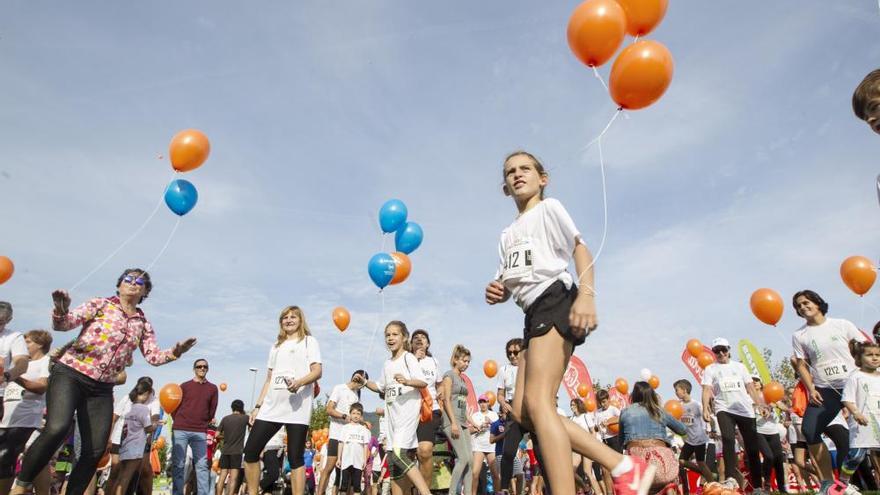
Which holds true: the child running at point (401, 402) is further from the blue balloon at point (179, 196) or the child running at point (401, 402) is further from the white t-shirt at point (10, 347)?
the white t-shirt at point (10, 347)

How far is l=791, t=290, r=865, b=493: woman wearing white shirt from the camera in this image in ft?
19.1

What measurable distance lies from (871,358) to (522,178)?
15.1 feet

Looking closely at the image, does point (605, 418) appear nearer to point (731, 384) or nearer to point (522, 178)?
point (731, 384)

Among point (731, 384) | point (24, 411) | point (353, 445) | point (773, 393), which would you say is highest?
point (773, 393)

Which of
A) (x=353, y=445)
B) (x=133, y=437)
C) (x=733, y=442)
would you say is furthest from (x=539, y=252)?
(x=353, y=445)

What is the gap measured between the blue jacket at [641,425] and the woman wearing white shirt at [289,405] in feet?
11.2

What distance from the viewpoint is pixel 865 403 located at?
554 cm

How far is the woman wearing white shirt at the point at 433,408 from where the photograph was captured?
6.60 m

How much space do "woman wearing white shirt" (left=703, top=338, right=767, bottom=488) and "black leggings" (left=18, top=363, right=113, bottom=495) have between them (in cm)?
658

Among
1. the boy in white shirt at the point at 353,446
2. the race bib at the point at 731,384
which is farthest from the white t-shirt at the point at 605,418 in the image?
the boy in white shirt at the point at 353,446

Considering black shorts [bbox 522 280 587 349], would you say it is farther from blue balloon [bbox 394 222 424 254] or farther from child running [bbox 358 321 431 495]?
blue balloon [bbox 394 222 424 254]

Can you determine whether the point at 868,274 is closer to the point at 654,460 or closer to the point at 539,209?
the point at 654,460

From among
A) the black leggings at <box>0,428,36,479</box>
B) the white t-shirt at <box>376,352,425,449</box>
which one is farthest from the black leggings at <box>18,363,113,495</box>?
the white t-shirt at <box>376,352,425,449</box>

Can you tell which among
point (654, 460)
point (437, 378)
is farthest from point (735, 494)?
point (437, 378)
